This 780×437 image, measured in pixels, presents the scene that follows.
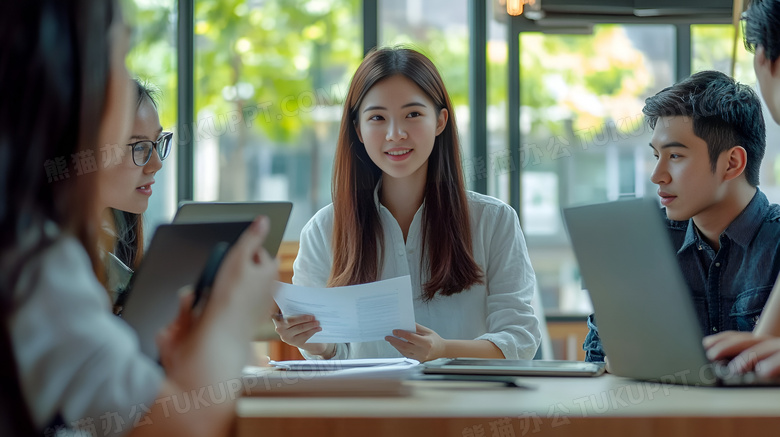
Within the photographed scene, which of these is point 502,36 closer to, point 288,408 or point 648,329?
point 648,329

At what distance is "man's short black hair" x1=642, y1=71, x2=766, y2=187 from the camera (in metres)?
1.85

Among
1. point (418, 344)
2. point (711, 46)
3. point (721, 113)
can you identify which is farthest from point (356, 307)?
point (711, 46)

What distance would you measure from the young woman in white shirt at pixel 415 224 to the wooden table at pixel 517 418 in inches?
38.5

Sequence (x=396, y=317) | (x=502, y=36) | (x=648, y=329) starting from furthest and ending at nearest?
(x=502, y=36) → (x=396, y=317) → (x=648, y=329)

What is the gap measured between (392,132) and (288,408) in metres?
1.27

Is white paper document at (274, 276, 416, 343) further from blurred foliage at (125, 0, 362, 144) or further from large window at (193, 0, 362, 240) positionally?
blurred foliage at (125, 0, 362, 144)

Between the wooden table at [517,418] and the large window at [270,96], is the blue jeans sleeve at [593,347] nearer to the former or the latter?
the wooden table at [517,418]

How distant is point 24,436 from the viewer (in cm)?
71

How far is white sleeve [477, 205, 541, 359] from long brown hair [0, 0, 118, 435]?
1.29 meters

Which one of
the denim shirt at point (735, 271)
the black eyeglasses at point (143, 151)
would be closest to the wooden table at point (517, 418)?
the denim shirt at point (735, 271)

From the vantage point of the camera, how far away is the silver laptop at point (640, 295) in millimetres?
1085

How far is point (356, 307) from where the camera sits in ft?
5.01

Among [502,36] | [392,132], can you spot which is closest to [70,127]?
[392,132]

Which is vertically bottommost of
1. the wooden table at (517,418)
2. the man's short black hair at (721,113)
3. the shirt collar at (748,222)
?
the wooden table at (517,418)
